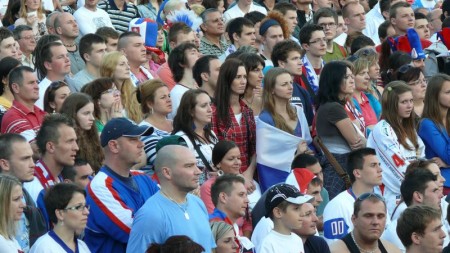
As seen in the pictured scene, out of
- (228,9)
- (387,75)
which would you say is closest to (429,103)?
(387,75)

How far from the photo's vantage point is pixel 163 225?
9.26 metres

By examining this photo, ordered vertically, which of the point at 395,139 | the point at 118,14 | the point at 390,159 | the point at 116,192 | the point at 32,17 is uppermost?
the point at 116,192

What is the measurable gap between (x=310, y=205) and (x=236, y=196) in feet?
2.00

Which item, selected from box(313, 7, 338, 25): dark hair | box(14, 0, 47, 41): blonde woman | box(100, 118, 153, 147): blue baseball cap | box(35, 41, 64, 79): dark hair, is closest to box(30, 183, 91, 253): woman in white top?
box(100, 118, 153, 147): blue baseball cap

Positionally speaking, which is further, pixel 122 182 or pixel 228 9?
pixel 228 9

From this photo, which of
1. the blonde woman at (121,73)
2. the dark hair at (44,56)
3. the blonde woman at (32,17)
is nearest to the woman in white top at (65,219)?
the blonde woman at (121,73)

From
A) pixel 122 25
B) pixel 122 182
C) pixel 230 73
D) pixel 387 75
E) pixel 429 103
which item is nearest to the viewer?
pixel 122 182

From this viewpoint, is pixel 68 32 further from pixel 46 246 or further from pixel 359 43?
pixel 46 246

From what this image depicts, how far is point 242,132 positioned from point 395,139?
4.95 feet

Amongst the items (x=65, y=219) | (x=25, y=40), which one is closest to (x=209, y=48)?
(x=25, y=40)

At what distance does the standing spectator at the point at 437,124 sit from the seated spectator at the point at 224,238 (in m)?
Answer: 3.86

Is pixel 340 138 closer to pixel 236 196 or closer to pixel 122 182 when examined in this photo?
pixel 236 196

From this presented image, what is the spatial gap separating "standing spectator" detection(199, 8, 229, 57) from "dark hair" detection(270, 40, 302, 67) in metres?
1.38

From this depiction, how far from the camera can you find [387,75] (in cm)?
1554
